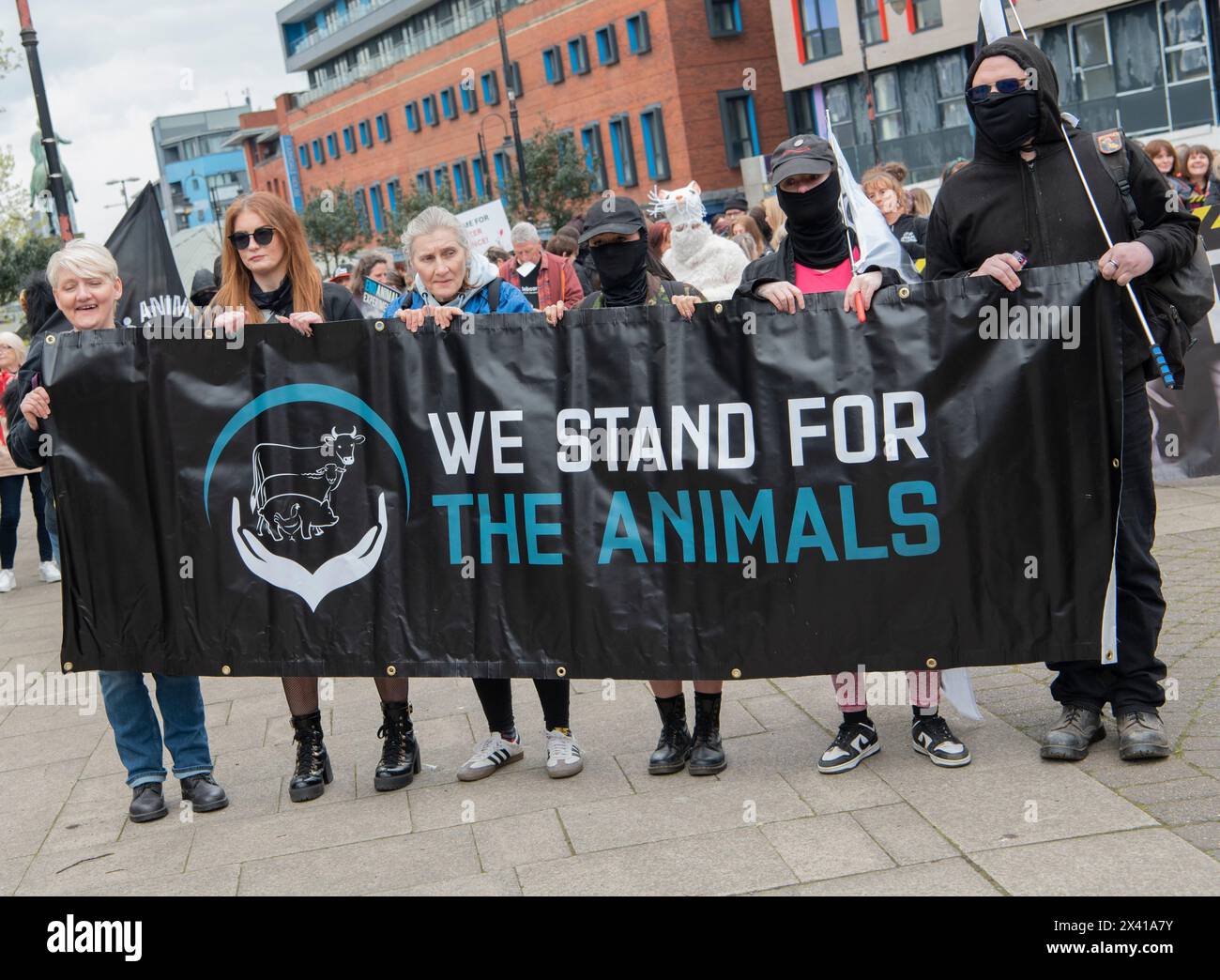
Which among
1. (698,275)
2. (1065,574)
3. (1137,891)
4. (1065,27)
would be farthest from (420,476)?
(1065,27)

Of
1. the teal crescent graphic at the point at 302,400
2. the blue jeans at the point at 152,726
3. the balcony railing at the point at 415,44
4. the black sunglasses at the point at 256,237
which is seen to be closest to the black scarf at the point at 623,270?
the teal crescent graphic at the point at 302,400

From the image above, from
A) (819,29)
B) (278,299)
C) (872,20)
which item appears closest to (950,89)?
(872,20)

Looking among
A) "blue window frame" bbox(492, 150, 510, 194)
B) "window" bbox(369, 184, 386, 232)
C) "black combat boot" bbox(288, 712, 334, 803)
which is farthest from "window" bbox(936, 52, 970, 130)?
"black combat boot" bbox(288, 712, 334, 803)

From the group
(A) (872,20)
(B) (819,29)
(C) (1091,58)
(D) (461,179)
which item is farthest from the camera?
(D) (461,179)

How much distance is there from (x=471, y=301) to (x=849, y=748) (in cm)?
217

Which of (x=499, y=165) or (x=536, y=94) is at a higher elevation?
(x=536, y=94)

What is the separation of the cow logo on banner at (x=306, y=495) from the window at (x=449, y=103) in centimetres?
5785

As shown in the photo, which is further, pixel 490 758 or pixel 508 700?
pixel 508 700

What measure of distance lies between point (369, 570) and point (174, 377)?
41.6 inches

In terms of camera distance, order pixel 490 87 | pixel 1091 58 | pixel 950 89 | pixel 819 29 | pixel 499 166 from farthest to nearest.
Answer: pixel 499 166
pixel 490 87
pixel 819 29
pixel 950 89
pixel 1091 58

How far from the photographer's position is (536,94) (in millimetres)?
55250

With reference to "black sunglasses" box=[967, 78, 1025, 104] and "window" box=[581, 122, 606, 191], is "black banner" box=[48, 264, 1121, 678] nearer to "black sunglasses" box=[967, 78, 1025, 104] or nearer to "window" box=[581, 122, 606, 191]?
"black sunglasses" box=[967, 78, 1025, 104]

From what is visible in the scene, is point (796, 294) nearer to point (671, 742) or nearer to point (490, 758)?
point (671, 742)

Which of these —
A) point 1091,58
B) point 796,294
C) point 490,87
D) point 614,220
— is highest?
point 490,87
